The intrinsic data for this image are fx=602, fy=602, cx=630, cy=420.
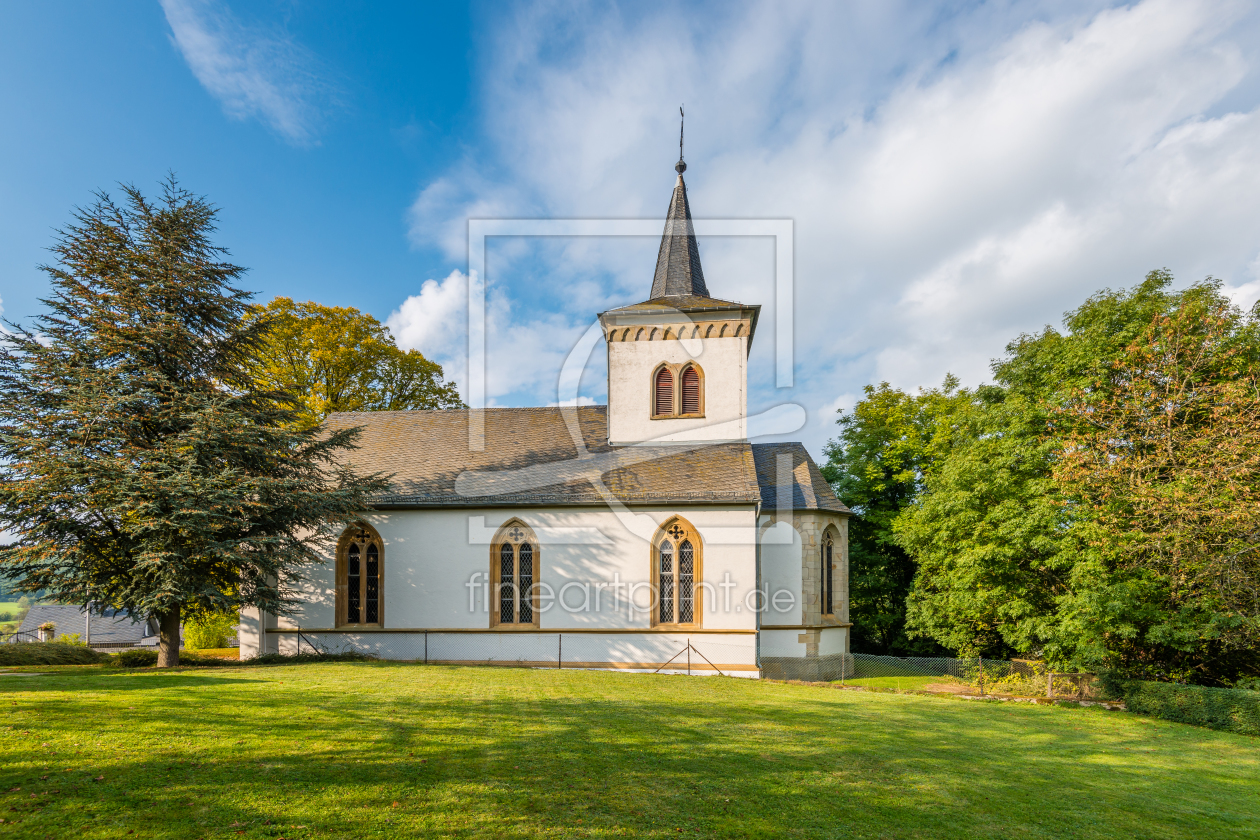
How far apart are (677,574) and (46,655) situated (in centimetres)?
1583

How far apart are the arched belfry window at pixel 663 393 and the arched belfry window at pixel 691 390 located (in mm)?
361

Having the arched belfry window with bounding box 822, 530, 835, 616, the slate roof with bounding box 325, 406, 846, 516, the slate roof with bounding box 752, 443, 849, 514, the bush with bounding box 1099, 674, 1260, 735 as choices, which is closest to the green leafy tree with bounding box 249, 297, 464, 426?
the slate roof with bounding box 325, 406, 846, 516

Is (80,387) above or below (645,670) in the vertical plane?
above

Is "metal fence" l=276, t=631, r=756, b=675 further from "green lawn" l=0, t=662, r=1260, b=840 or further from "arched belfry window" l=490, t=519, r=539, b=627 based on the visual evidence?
"green lawn" l=0, t=662, r=1260, b=840

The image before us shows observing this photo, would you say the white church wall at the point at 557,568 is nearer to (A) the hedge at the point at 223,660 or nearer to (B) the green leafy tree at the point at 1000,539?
(A) the hedge at the point at 223,660

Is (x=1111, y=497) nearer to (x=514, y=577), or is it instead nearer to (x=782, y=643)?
(x=782, y=643)

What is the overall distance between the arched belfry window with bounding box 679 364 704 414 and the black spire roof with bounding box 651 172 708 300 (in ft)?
9.55

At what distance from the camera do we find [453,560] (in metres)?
18.1

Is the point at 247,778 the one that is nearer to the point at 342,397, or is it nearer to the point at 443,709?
the point at 443,709

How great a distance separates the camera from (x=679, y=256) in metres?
22.1

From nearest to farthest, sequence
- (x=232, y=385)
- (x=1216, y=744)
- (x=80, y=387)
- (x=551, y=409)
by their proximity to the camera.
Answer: (x=1216, y=744) → (x=80, y=387) → (x=232, y=385) → (x=551, y=409)

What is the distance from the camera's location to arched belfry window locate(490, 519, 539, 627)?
17.9 m

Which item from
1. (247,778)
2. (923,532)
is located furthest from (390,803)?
(923,532)

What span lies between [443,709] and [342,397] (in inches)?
887
